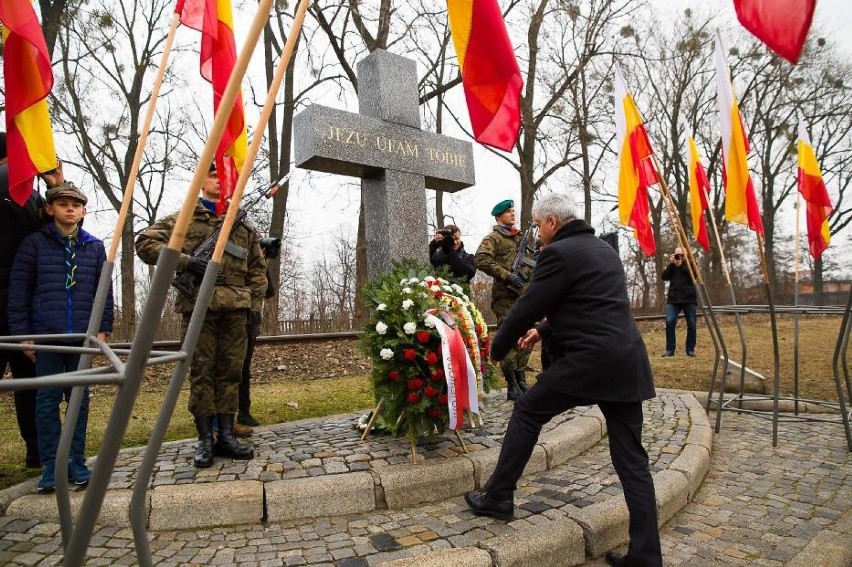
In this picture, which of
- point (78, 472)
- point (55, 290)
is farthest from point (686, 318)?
point (55, 290)

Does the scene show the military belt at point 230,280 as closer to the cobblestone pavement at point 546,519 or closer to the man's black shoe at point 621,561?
the cobblestone pavement at point 546,519

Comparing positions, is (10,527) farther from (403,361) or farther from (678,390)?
(678,390)

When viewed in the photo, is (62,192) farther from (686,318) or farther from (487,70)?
(686,318)

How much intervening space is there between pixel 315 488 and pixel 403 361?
110 centimetres

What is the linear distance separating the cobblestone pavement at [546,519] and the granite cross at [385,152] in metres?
2.76

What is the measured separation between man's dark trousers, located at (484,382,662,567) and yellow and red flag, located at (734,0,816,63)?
1.87 metres

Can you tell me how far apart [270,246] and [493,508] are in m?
2.97

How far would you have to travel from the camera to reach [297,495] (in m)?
3.16

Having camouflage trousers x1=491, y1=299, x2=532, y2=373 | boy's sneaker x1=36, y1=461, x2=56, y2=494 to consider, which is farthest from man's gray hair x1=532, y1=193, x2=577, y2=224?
boy's sneaker x1=36, y1=461, x2=56, y2=494

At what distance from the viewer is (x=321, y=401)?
6.42 metres

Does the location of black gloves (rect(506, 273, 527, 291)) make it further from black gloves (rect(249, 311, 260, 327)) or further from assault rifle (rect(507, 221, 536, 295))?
black gloves (rect(249, 311, 260, 327))

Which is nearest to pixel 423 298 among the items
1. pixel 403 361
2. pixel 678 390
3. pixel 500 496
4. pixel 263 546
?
pixel 403 361

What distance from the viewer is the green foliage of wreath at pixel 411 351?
3.75 meters

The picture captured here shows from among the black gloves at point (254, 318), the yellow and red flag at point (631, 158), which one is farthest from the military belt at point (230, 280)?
the yellow and red flag at point (631, 158)
